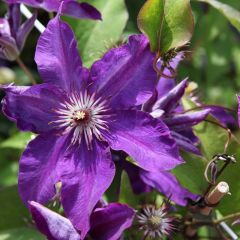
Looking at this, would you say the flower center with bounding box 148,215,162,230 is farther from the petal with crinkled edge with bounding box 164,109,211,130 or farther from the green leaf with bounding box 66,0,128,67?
the green leaf with bounding box 66,0,128,67

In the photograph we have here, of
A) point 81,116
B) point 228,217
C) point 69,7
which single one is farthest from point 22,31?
point 228,217

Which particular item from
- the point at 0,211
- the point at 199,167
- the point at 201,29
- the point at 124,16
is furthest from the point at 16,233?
the point at 201,29

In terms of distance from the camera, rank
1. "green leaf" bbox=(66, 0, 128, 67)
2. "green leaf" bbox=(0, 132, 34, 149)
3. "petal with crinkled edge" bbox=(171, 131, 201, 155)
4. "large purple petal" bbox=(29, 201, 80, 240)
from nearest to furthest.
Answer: "large purple petal" bbox=(29, 201, 80, 240)
"petal with crinkled edge" bbox=(171, 131, 201, 155)
"green leaf" bbox=(66, 0, 128, 67)
"green leaf" bbox=(0, 132, 34, 149)

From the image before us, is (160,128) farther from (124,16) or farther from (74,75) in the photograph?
(124,16)

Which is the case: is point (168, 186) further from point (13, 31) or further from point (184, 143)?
point (13, 31)

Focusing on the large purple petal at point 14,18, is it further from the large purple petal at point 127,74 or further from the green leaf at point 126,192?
the green leaf at point 126,192

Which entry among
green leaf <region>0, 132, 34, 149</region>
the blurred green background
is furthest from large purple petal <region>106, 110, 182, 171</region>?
green leaf <region>0, 132, 34, 149</region>
